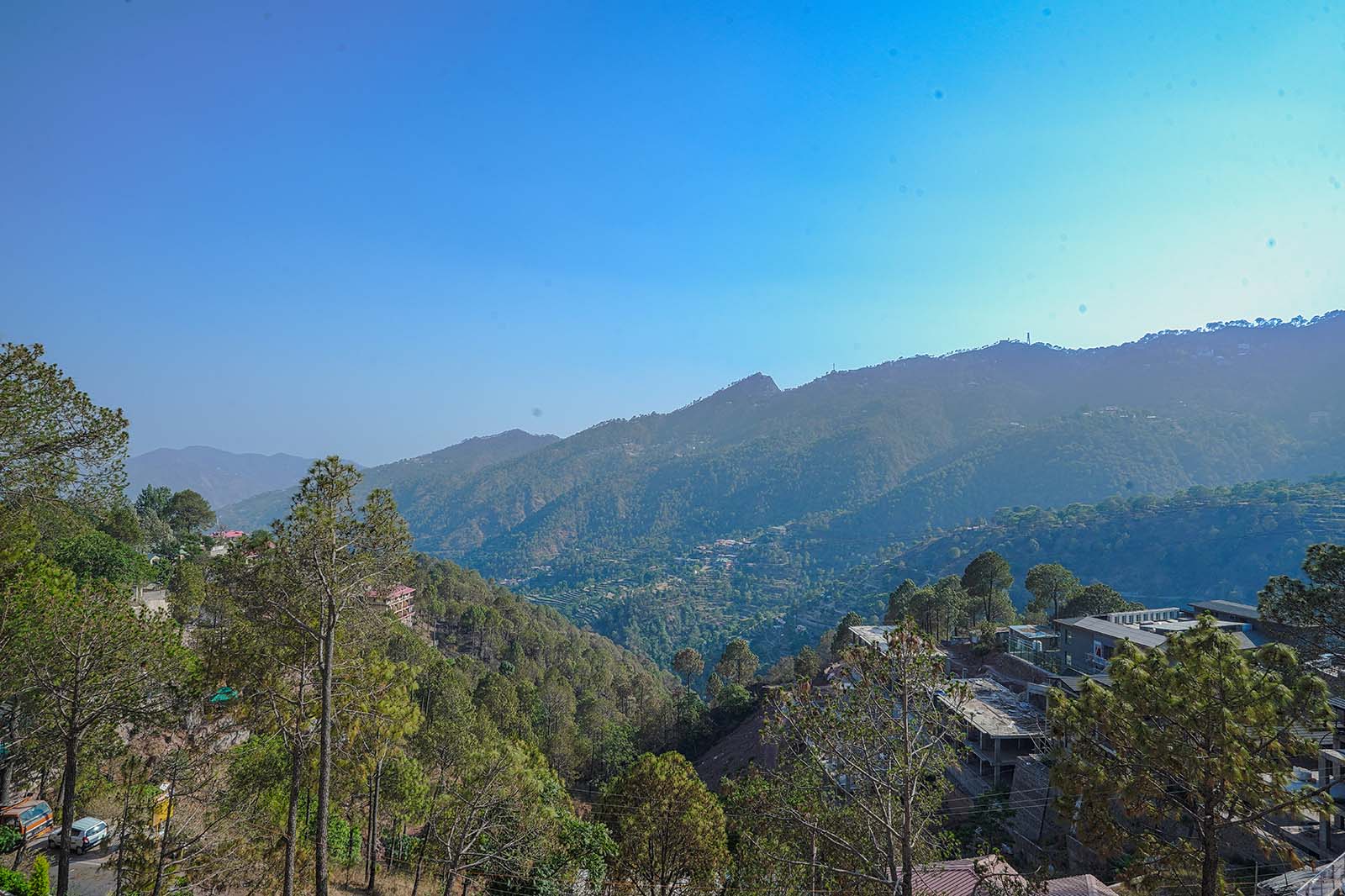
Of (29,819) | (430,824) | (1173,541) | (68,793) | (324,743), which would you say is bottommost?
(1173,541)

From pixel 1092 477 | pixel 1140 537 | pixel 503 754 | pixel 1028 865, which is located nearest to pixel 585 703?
pixel 1028 865

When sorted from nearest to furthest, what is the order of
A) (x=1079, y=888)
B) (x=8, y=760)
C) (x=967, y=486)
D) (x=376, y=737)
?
(x=376, y=737), (x=8, y=760), (x=1079, y=888), (x=967, y=486)

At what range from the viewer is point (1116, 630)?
2706 cm

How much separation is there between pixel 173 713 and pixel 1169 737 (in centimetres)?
1371

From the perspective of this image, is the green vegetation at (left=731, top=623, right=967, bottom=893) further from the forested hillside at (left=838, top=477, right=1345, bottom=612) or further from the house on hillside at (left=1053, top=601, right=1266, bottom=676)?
the forested hillside at (left=838, top=477, right=1345, bottom=612)

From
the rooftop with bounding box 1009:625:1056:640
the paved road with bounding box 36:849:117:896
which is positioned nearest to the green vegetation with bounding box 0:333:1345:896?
the paved road with bounding box 36:849:117:896

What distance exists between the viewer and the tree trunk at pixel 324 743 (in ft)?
25.4

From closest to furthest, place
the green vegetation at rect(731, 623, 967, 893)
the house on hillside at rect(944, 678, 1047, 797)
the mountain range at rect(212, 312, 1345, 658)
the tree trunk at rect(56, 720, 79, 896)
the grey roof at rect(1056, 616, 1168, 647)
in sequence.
→ the green vegetation at rect(731, 623, 967, 893) < the tree trunk at rect(56, 720, 79, 896) < the house on hillside at rect(944, 678, 1047, 797) < the grey roof at rect(1056, 616, 1168, 647) < the mountain range at rect(212, 312, 1345, 658)

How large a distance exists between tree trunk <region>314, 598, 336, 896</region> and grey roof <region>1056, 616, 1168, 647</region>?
26211 mm

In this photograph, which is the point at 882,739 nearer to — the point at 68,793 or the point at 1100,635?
the point at 68,793

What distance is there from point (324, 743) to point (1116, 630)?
99.5ft

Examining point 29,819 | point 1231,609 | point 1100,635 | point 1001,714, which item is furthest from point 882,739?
point 1231,609

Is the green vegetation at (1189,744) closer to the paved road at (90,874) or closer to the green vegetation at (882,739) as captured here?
the green vegetation at (882,739)

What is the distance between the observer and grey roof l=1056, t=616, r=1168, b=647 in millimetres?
24078
